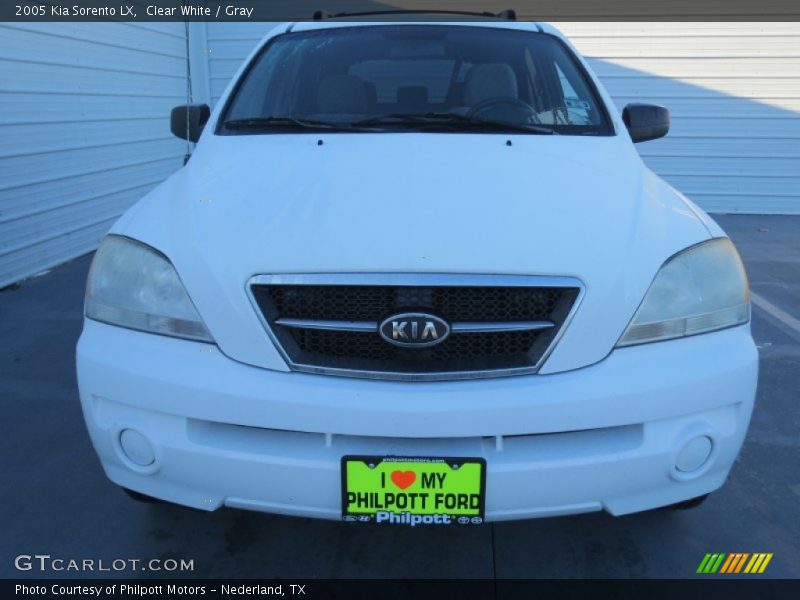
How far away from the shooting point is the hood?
176 cm

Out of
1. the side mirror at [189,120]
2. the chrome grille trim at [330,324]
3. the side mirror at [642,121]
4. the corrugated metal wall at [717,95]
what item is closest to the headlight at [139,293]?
the chrome grille trim at [330,324]

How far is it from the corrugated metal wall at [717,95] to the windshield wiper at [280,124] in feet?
21.3

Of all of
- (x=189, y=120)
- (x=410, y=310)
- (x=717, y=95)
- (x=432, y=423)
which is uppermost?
(x=717, y=95)

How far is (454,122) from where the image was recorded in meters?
2.66

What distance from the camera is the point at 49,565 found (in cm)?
216

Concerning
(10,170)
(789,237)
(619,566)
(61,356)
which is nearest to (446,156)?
(619,566)

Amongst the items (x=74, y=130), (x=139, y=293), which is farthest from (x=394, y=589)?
(x=74, y=130)

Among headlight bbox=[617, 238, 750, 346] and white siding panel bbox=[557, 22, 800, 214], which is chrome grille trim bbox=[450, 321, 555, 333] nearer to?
headlight bbox=[617, 238, 750, 346]

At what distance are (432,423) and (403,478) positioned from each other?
0.16m

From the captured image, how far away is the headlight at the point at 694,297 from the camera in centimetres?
181

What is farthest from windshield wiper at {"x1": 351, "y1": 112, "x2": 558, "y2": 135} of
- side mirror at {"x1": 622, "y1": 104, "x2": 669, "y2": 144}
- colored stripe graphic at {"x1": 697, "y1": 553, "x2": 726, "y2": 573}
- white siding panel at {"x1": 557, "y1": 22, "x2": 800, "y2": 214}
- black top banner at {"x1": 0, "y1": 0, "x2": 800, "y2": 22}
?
white siding panel at {"x1": 557, "y1": 22, "x2": 800, "y2": 214}

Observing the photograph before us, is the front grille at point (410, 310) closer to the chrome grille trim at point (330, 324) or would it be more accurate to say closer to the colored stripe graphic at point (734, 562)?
the chrome grille trim at point (330, 324)

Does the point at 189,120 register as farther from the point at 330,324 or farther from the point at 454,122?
the point at 330,324

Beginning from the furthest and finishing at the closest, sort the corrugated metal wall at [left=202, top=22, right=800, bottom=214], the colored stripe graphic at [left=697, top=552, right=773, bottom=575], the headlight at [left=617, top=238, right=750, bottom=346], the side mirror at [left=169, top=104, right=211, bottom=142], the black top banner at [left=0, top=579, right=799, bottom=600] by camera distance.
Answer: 1. the corrugated metal wall at [left=202, top=22, right=800, bottom=214]
2. the side mirror at [left=169, top=104, right=211, bottom=142]
3. the colored stripe graphic at [left=697, top=552, right=773, bottom=575]
4. the black top banner at [left=0, top=579, right=799, bottom=600]
5. the headlight at [left=617, top=238, right=750, bottom=346]
